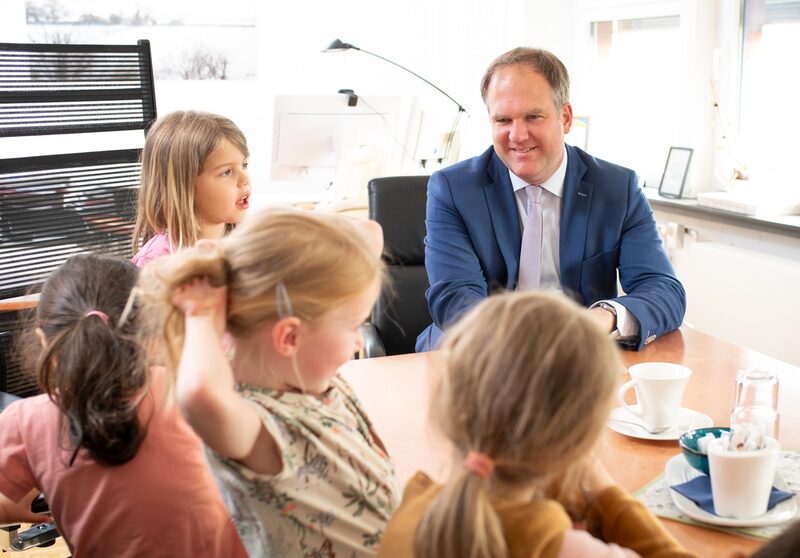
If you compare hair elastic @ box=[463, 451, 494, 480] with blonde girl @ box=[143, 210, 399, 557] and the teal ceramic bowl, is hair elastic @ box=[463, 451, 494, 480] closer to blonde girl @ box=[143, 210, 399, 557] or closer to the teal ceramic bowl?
blonde girl @ box=[143, 210, 399, 557]

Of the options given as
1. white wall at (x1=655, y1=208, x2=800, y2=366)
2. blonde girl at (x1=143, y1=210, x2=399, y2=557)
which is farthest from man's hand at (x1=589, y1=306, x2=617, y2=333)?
white wall at (x1=655, y1=208, x2=800, y2=366)

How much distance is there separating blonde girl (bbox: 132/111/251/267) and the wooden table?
1.89 feet

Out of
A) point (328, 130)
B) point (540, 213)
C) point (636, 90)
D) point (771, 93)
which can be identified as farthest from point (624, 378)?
point (636, 90)

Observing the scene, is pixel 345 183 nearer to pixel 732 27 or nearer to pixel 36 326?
Answer: pixel 732 27

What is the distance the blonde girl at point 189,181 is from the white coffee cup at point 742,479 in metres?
1.37

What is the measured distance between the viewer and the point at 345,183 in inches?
149

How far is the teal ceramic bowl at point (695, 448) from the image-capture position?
121 centimetres

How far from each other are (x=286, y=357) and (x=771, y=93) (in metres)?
2.91

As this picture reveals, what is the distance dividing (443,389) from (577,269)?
138cm

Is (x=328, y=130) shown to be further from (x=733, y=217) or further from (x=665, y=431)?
(x=665, y=431)

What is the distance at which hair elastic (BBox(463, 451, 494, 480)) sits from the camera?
33.2 inches

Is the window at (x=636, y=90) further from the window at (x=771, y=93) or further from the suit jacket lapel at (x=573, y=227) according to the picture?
the suit jacket lapel at (x=573, y=227)

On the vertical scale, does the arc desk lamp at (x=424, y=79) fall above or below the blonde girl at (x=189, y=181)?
above

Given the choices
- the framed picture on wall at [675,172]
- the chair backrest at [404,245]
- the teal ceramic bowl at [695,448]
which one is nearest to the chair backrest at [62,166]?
the chair backrest at [404,245]
